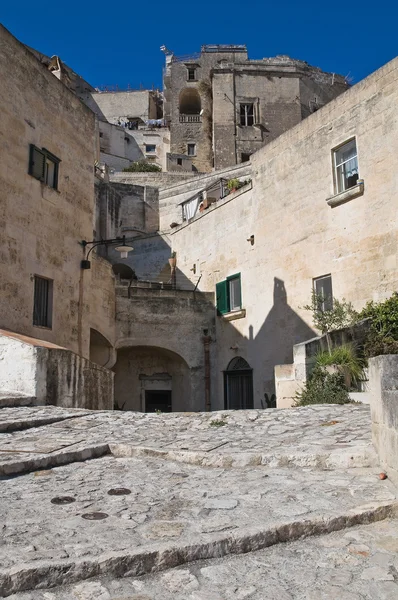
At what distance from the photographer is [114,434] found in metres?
7.45

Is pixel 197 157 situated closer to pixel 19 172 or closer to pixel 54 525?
pixel 19 172

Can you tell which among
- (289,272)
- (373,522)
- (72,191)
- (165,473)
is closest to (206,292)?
(289,272)

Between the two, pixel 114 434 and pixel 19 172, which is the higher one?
pixel 19 172

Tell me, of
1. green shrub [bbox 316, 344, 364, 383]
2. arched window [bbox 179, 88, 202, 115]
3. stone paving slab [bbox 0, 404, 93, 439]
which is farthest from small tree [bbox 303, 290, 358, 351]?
arched window [bbox 179, 88, 202, 115]

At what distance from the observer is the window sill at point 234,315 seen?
19312 mm

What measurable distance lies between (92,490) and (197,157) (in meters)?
44.8

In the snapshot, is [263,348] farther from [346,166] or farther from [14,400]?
[14,400]

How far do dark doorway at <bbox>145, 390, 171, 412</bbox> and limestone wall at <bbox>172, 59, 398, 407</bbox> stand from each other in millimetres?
2322

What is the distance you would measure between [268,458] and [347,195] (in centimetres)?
1081

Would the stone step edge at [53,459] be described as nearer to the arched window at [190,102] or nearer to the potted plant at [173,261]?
the potted plant at [173,261]

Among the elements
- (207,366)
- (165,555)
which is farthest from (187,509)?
(207,366)

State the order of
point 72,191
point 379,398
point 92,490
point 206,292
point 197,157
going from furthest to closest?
point 197,157 < point 206,292 < point 72,191 < point 379,398 < point 92,490

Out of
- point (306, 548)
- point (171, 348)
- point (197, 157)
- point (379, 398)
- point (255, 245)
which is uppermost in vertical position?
point (197, 157)

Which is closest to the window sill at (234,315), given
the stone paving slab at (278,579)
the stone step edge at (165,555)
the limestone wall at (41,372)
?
the limestone wall at (41,372)
